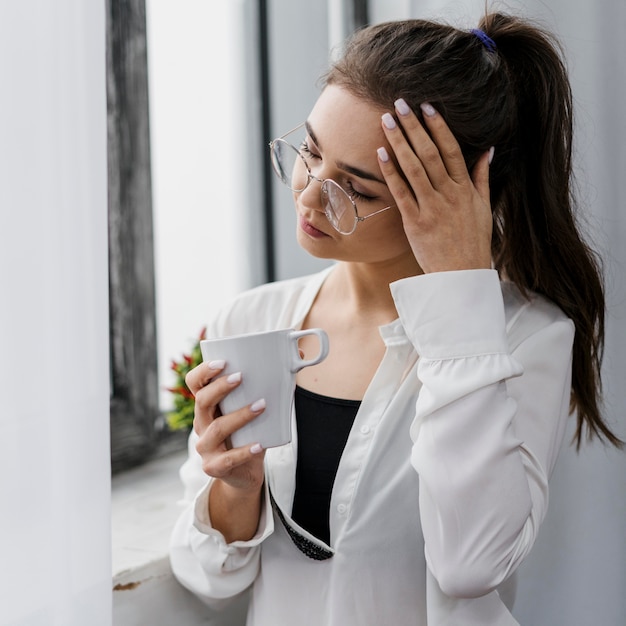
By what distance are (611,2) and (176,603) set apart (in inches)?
46.7

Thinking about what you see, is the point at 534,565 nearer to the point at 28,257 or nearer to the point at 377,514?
the point at 377,514

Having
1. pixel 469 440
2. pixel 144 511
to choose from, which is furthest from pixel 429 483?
pixel 144 511

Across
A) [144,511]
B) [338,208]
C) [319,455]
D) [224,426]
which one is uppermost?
[338,208]

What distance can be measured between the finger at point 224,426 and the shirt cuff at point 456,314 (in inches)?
9.0

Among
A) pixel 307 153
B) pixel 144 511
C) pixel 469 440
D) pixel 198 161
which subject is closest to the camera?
pixel 469 440

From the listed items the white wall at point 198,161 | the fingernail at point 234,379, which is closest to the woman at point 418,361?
the fingernail at point 234,379

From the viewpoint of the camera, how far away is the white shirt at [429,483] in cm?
91

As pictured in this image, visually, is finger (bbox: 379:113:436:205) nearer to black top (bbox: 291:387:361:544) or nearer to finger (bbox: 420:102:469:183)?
finger (bbox: 420:102:469:183)

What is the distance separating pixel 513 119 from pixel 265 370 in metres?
0.52

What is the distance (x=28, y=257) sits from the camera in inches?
30.6

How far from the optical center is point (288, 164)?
1.11m

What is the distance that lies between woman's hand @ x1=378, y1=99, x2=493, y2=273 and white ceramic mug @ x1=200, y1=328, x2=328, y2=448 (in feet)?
0.69

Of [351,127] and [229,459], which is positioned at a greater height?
[351,127]

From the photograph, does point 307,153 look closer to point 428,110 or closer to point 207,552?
point 428,110
